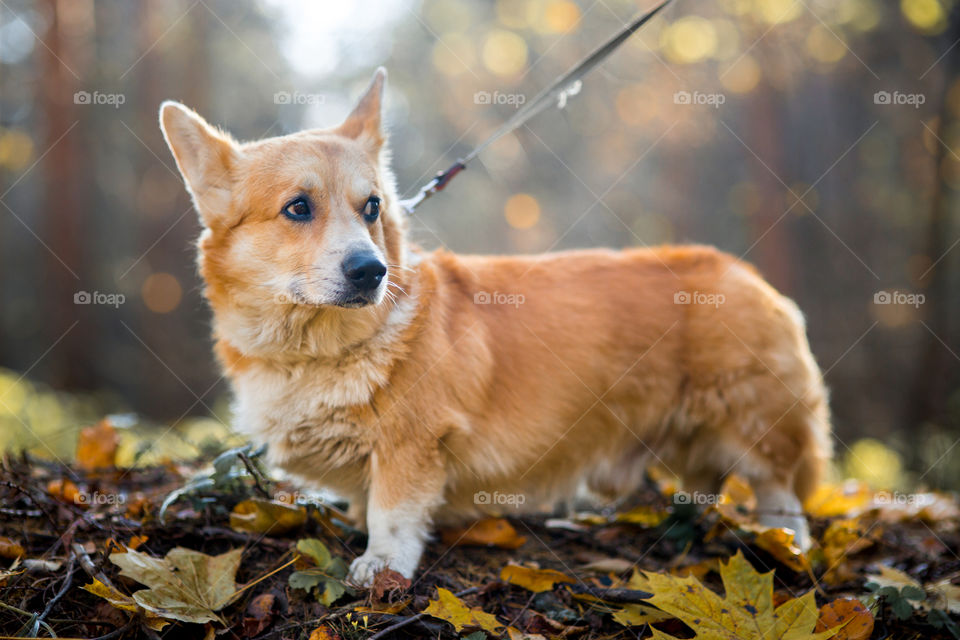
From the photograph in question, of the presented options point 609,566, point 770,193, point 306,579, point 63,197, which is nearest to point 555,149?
point 770,193

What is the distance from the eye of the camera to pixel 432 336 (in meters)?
3.05

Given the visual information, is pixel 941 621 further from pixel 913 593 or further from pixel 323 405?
pixel 323 405

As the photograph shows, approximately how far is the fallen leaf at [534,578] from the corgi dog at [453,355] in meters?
0.43

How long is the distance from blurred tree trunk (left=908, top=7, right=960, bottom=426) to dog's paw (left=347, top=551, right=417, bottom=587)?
863 cm

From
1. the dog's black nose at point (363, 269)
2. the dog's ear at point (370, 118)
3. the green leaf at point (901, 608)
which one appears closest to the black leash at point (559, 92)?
the dog's ear at point (370, 118)

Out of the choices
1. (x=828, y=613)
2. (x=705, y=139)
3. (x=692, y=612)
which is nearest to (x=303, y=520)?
(x=692, y=612)

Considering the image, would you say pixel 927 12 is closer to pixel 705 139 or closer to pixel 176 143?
pixel 705 139

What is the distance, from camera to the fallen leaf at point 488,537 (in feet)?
10.3

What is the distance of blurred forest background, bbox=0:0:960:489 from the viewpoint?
9.47m

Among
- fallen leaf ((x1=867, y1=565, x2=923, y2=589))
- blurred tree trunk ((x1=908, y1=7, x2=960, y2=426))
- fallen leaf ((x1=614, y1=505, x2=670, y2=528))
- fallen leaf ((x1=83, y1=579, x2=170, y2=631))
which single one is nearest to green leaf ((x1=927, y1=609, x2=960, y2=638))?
fallen leaf ((x1=867, y1=565, x2=923, y2=589))

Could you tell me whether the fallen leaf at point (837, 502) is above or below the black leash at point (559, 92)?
below

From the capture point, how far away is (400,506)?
284 cm

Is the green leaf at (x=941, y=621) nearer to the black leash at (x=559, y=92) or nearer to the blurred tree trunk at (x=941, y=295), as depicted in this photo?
the black leash at (x=559, y=92)

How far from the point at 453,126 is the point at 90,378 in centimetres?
969
